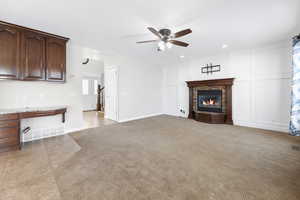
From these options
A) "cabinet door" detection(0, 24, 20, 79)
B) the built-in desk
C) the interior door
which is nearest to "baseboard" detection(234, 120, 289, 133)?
the interior door

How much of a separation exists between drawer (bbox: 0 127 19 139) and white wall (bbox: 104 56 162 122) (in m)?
2.84

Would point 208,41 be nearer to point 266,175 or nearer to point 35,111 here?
point 266,175

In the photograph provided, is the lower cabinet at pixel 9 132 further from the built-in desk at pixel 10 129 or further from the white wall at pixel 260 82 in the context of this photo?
the white wall at pixel 260 82

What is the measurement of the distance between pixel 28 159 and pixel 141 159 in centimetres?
200

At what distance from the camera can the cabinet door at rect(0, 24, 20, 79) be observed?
2.54 m

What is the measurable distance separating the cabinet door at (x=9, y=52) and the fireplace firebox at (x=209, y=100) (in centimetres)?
565

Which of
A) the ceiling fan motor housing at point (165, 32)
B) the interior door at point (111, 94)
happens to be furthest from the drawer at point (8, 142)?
the ceiling fan motor housing at point (165, 32)

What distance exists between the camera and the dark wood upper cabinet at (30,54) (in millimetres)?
2586

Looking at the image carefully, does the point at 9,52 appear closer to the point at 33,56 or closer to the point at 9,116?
the point at 33,56

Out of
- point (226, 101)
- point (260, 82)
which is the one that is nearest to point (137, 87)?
point (226, 101)

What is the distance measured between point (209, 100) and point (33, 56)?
5.65m

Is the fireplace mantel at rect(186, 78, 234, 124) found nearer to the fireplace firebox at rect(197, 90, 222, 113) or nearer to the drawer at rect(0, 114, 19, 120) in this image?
the fireplace firebox at rect(197, 90, 222, 113)

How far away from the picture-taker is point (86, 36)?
128 inches

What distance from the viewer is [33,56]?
288cm
